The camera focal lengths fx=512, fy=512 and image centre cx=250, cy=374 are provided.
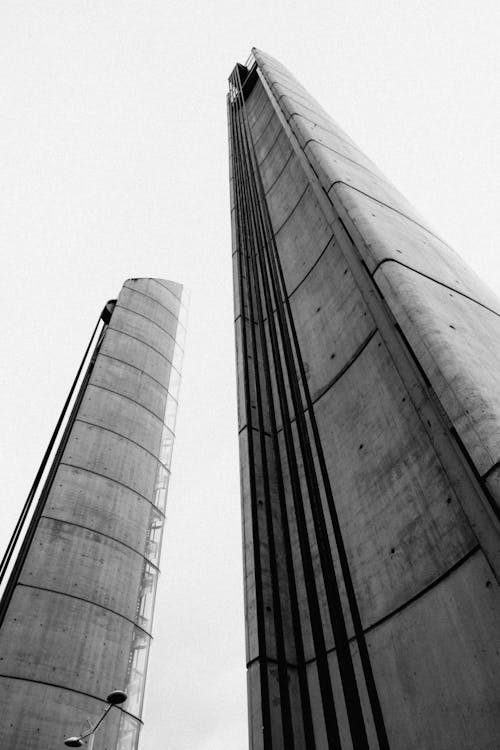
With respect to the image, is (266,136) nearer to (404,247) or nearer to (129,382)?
(404,247)

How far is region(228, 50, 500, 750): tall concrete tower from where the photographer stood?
3008 millimetres

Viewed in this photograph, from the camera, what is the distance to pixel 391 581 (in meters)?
3.64

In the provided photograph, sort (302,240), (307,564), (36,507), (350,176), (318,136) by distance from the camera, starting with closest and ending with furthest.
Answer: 1. (307,564)
2. (350,176)
3. (302,240)
4. (318,136)
5. (36,507)

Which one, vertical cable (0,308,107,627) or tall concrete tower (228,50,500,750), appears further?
vertical cable (0,308,107,627)

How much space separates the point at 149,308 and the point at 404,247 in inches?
906

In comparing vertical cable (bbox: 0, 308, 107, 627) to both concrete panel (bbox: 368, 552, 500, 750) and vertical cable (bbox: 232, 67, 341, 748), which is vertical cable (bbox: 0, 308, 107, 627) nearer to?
vertical cable (bbox: 232, 67, 341, 748)

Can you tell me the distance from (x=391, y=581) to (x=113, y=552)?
15024 mm

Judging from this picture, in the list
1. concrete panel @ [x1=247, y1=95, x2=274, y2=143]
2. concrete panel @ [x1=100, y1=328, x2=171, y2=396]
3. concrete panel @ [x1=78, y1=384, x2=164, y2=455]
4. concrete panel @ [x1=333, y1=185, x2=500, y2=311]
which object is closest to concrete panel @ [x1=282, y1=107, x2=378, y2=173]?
concrete panel @ [x1=247, y1=95, x2=274, y2=143]

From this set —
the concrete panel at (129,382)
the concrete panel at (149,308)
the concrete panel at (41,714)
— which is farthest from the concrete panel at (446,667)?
the concrete panel at (149,308)

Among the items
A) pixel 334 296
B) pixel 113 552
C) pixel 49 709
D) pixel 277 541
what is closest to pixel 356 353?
pixel 334 296

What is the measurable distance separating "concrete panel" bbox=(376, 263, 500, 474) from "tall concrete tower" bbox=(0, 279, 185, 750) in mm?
13062

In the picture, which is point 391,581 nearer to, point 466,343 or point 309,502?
point 309,502

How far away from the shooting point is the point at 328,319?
5.87 m

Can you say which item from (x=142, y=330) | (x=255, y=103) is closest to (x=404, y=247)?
(x=255, y=103)
